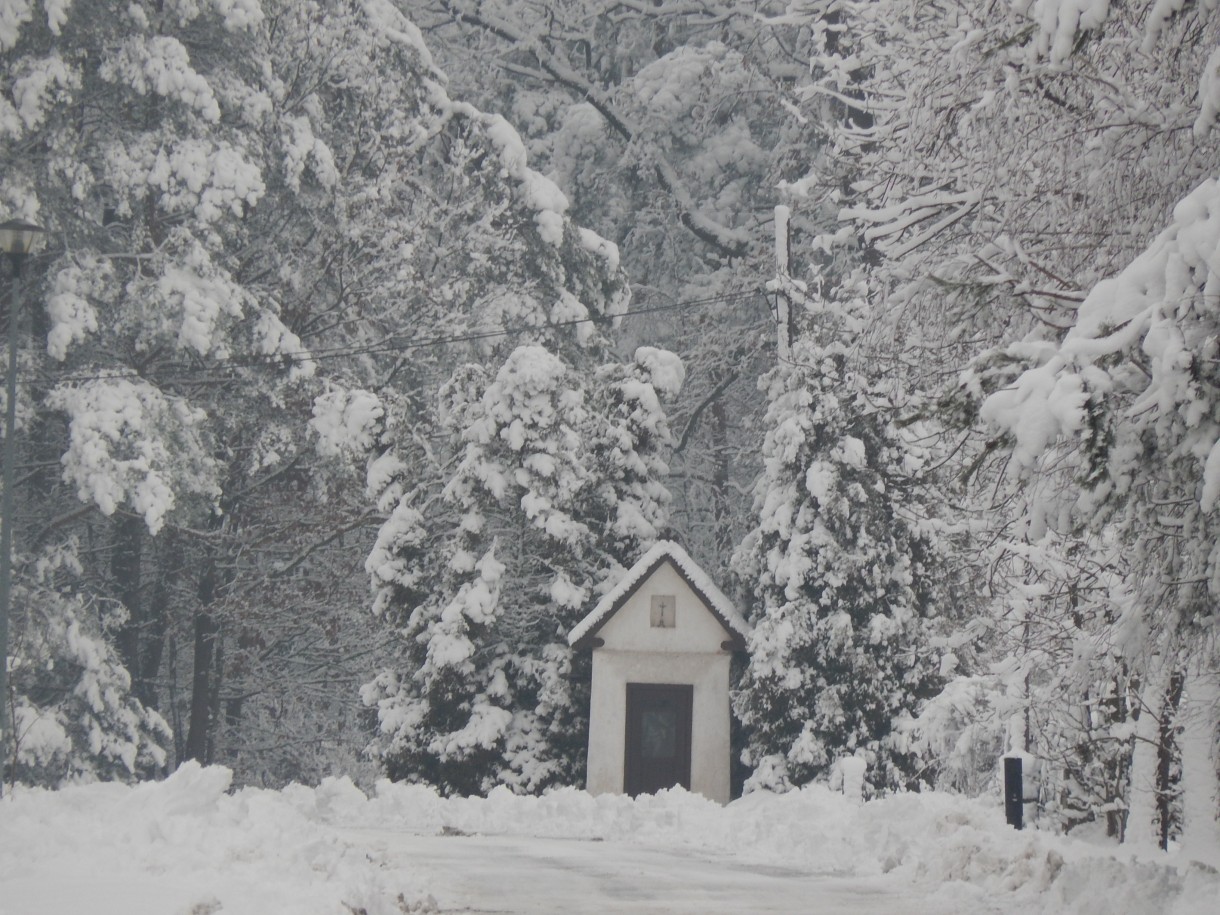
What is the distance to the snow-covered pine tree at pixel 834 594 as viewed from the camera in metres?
22.2

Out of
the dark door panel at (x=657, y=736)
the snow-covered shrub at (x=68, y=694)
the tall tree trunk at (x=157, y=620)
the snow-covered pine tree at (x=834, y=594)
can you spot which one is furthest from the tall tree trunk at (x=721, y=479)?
the snow-covered shrub at (x=68, y=694)

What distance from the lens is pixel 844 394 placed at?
23.5 metres

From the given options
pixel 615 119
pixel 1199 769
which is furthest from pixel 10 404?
pixel 615 119

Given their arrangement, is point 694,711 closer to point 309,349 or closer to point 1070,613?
point 309,349

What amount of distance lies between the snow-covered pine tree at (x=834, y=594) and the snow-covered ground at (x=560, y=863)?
183 inches

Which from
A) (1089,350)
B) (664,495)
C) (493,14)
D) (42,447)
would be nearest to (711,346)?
(664,495)

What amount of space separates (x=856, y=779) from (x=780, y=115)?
19613 millimetres

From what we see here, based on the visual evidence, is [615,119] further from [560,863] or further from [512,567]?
[560,863]

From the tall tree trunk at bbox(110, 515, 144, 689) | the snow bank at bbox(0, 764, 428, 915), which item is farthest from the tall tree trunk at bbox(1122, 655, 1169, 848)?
the tall tree trunk at bbox(110, 515, 144, 689)

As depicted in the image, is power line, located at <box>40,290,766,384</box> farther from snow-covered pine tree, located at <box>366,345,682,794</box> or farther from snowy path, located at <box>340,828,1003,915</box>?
snowy path, located at <box>340,828,1003,915</box>

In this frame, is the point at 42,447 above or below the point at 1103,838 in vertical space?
above

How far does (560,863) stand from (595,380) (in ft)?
52.1

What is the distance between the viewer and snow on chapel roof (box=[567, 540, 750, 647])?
78.2ft

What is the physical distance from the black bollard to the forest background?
1.56ft
